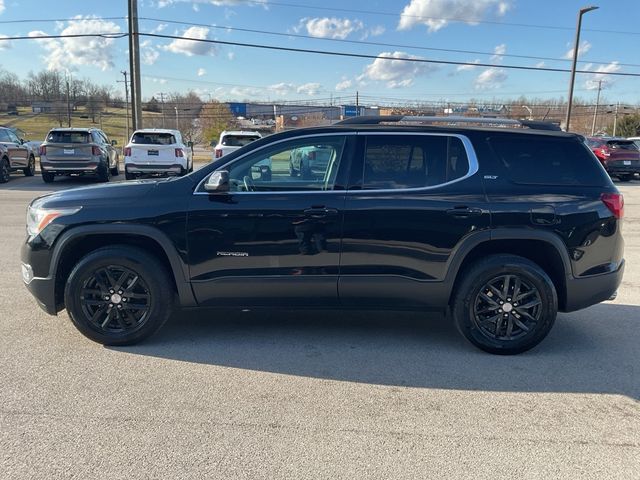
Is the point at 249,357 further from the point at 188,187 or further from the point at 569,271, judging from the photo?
the point at 569,271

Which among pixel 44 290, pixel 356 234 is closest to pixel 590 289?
pixel 356 234

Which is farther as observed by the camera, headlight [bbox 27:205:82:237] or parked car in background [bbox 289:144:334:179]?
parked car in background [bbox 289:144:334:179]

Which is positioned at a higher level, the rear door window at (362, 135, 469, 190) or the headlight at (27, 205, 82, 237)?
the rear door window at (362, 135, 469, 190)

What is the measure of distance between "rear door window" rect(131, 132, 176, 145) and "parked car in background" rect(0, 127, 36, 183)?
4736 mm

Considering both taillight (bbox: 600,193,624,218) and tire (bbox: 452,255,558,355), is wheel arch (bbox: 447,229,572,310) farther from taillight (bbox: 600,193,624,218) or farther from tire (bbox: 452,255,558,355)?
taillight (bbox: 600,193,624,218)

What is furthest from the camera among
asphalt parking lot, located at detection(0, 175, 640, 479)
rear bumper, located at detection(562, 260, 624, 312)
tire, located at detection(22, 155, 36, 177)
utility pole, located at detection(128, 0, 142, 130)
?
utility pole, located at detection(128, 0, 142, 130)

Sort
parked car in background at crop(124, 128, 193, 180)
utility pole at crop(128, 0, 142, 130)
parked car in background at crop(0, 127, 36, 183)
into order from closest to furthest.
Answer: parked car in background at crop(124, 128, 193, 180) → parked car in background at crop(0, 127, 36, 183) → utility pole at crop(128, 0, 142, 130)

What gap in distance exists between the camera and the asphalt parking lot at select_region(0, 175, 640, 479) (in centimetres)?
267

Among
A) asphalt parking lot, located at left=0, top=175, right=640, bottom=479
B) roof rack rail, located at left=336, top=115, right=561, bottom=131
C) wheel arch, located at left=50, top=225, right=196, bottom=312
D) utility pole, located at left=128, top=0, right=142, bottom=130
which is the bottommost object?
asphalt parking lot, located at left=0, top=175, right=640, bottom=479

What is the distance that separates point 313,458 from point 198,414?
2.75 ft

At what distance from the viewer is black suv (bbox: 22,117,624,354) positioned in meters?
3.92

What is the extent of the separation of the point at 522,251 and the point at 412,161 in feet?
3.89

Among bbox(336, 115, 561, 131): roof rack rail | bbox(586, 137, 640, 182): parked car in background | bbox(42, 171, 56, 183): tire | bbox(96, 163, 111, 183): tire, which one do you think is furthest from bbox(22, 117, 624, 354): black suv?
bbox(586, 137, 640, 182): parked car in background

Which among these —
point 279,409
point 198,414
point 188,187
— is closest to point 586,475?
point 279,409
